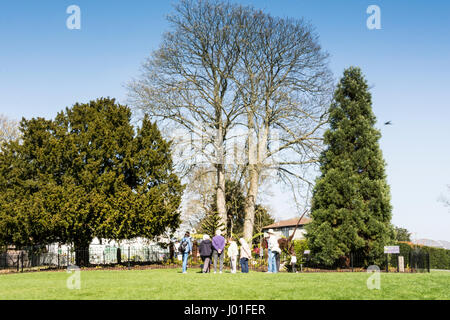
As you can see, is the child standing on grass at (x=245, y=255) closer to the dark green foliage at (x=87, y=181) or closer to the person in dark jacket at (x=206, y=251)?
the person in dark jacket at (x=206, y=251)

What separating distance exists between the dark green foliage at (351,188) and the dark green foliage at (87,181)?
7995 mm

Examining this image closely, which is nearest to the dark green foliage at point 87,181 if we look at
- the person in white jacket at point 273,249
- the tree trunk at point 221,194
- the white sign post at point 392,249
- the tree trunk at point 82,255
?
the tree trunk at point 82,255

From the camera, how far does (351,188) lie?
888 inches

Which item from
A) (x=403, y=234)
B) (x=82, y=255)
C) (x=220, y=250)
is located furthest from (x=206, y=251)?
(x=403, y=234)

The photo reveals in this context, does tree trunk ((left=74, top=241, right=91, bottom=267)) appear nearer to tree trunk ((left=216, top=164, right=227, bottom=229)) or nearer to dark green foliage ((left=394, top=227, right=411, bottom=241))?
tree trunk ((left=216, top=164, right=227, bottom=229))

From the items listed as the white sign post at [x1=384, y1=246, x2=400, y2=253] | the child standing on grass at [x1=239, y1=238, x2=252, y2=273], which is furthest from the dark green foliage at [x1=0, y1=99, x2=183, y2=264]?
the white sign post at [x1=384, y1=246, x2=400, y2=253]

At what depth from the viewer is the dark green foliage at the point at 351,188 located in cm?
2205

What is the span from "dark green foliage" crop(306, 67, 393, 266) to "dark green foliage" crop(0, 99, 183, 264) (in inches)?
315

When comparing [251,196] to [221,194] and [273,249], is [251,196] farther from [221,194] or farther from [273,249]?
[273,249]

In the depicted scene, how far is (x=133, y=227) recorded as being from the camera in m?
23.6

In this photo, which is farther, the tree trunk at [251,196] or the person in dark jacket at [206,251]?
the tree trunk at [251,196]

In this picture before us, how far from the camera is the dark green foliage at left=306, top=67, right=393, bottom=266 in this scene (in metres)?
22.0
